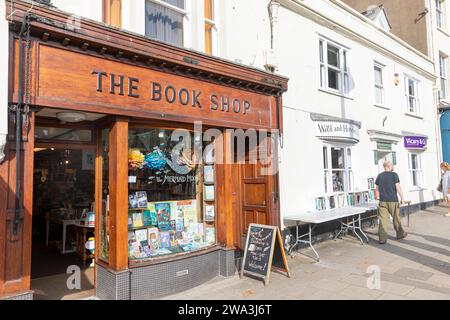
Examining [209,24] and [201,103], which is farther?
[209,24]

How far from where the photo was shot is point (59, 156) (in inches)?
324

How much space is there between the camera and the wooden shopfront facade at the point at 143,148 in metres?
3.89

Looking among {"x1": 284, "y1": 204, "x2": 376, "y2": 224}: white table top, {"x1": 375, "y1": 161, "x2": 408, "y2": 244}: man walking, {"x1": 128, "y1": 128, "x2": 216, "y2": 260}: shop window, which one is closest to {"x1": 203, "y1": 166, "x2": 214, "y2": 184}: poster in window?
{"x1": 128, "y1": 128, "x2": 216, "y2": 260}: shop window

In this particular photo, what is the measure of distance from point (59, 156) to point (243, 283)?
5470mm

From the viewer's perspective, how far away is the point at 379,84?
37.9ft

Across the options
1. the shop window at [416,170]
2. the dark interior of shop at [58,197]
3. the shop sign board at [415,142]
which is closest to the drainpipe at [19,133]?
the dark interior of shop at [58,197]

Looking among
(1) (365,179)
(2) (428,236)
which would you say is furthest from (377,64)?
(2) (428,236)

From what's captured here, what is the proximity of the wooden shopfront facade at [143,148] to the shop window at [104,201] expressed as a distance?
2 centimetres

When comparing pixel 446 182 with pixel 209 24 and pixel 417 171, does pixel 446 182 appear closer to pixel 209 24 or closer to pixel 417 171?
pixel 417 171

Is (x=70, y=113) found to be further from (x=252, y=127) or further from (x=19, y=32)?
(x=252, y=127)

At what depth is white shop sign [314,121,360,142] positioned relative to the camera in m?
8.58

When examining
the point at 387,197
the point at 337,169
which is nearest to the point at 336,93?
the point at 337,169

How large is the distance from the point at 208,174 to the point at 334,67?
5371 mm

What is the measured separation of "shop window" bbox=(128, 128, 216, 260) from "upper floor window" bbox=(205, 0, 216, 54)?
1.85 m
